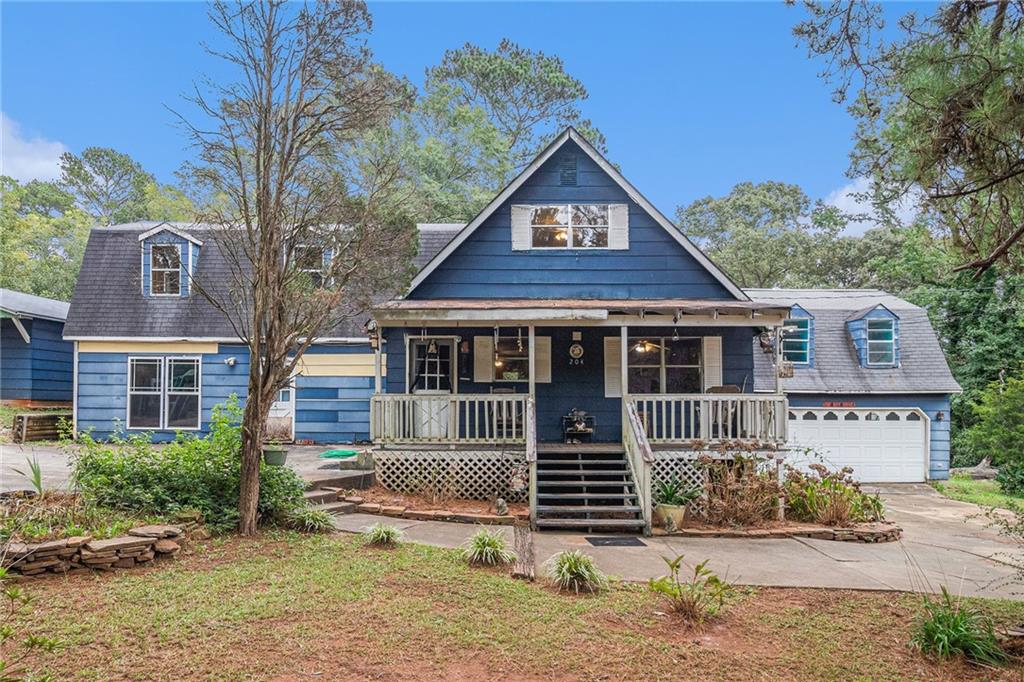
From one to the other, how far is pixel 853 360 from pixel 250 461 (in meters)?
16.6

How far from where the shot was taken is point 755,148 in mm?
35844

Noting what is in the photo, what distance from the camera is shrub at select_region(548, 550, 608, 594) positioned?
5480 mm

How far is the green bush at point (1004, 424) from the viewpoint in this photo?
15.6 m

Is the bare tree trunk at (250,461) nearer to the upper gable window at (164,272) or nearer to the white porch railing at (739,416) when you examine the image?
the white porch railing at (739,416)

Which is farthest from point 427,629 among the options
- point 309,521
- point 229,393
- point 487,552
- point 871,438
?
point 871,438

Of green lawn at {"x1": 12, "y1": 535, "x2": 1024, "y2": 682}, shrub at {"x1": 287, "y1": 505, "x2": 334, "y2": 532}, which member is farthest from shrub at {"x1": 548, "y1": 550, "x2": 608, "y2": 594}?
shrub at {"x1": 287, "y1": 505, "x2": 334, "y2": 532}

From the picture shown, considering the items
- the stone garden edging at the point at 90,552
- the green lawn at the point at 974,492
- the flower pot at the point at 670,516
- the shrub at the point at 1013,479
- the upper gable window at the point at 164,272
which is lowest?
the green lawn at the point at 974,492

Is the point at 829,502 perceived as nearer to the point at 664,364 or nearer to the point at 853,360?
the point at 664,364

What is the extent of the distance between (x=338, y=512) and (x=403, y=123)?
989 inches

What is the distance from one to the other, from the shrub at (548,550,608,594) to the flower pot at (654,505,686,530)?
3.32 metres

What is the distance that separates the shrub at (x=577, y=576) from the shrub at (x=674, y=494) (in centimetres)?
387

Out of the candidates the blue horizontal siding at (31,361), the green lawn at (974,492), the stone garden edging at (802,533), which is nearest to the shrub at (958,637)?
the stone garden edging at (802,533)

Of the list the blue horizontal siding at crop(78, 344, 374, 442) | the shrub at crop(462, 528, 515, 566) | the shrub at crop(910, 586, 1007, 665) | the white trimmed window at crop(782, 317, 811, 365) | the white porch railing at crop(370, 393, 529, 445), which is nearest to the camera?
the shrub at crop(910, 586, 1007, 665)

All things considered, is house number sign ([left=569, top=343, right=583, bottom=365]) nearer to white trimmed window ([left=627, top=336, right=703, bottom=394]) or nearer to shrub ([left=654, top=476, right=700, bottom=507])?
white trimmed window ([left=627, top=336, right=703, bottom=394])
